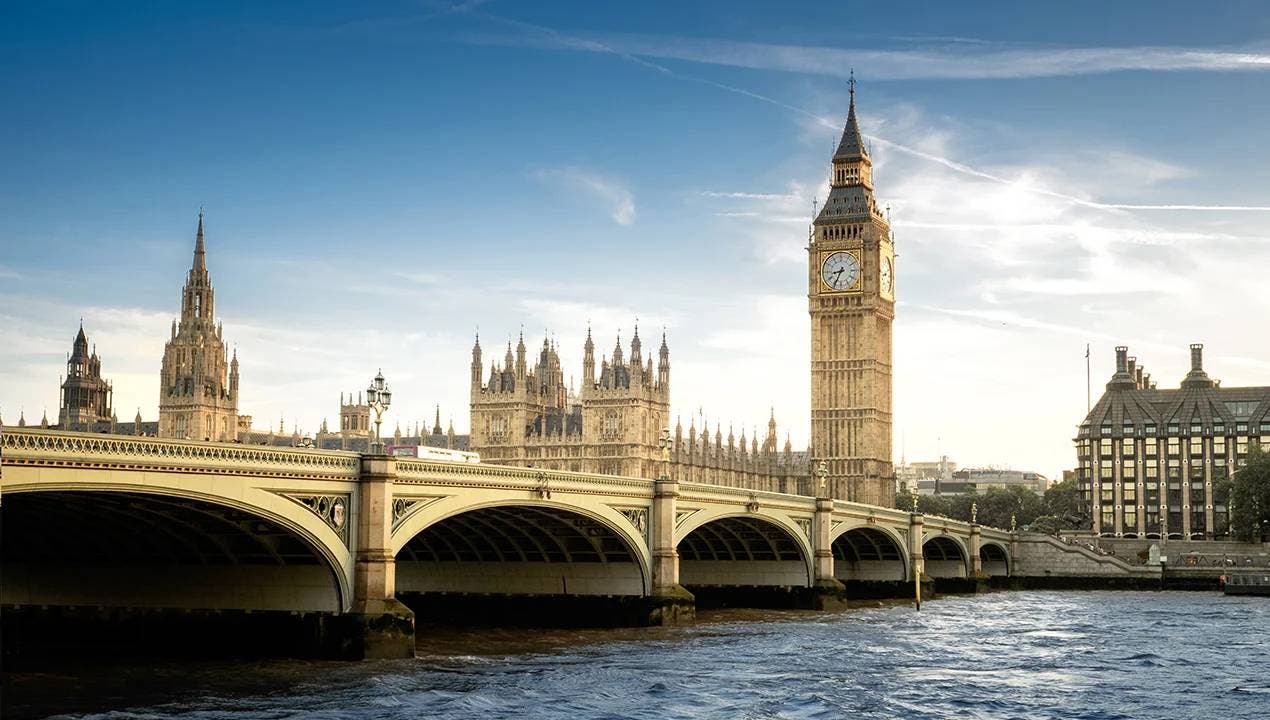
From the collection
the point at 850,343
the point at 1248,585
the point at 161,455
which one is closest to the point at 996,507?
the point at 850,343

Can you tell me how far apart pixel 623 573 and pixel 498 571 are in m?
5.34

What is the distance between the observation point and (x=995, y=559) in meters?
117

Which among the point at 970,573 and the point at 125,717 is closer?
the point at 125,717

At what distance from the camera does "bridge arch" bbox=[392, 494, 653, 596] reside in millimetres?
54281

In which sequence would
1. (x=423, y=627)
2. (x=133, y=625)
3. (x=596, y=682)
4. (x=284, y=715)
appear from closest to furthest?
(x=284, y=715)
(x=596, y=682)
(x=133, y=625)
(x=423, y=627)

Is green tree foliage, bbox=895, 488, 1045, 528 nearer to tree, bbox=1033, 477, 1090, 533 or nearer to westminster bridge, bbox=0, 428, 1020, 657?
tree, bbox=1033, 477, 1090, 533

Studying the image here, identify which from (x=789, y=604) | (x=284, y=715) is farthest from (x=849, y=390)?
(x=284, y=715)

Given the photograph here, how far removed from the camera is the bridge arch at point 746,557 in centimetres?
7200

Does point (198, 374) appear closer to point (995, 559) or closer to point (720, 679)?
point (995, 559)

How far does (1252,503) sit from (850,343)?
40960mm

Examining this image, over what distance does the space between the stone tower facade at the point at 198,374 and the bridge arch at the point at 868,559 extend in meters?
105

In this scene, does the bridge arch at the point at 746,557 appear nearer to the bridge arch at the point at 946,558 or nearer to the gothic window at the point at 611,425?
the bridge arch at the point at 946,558

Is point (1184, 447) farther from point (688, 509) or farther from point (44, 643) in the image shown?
point (44, 643)

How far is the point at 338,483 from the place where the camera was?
133 feet
